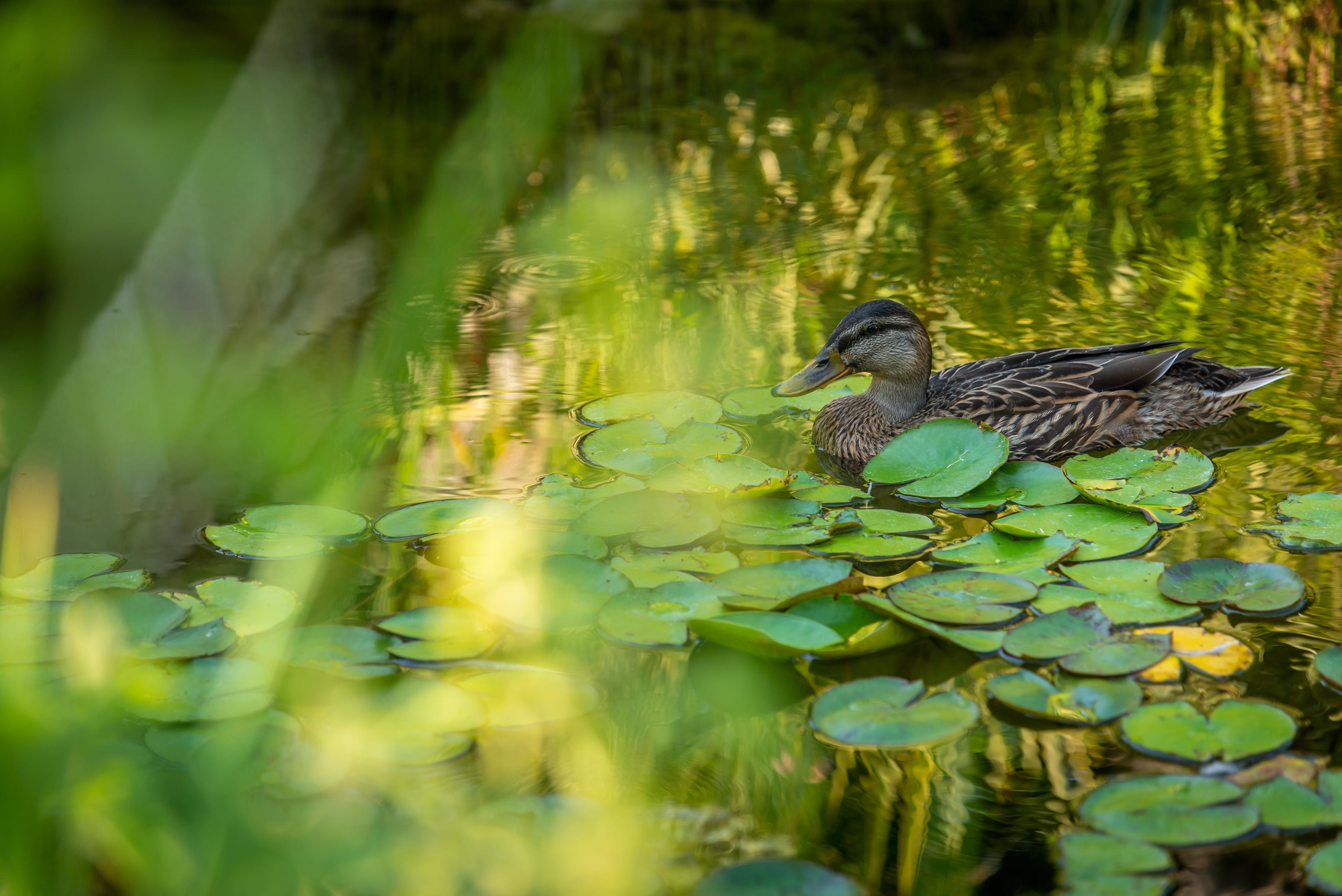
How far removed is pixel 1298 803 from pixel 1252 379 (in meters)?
2.36

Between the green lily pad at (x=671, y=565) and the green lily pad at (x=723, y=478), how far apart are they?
13.7 inches

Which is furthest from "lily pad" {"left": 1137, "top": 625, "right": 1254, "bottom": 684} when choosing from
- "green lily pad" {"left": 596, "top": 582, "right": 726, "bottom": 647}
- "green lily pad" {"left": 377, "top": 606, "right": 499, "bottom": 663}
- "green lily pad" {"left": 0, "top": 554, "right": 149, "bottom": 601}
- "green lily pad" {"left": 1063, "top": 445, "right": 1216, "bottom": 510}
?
"green lily pad" {"left": 0, "top": 554, "right": 149, "bottom": 601}

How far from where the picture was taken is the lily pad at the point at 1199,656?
9.17 feet

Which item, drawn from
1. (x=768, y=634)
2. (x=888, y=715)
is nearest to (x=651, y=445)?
(x=768, y=634)

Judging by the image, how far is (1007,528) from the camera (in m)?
3.44

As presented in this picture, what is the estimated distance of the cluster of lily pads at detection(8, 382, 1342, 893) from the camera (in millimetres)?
2506

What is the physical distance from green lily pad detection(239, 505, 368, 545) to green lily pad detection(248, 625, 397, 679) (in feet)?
1.69

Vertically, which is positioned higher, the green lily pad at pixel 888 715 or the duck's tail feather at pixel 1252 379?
the duck's tail feather at pixel 1252 379

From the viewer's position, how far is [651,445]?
417 centimetres

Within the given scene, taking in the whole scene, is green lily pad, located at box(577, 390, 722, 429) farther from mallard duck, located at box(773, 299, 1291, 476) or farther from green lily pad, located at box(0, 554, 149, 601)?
green lily pad, located at box(0, 554, 149, 601)

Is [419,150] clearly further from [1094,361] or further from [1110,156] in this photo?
[1094,361]

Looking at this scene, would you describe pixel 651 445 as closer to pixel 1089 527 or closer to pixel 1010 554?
pixel 1010 554

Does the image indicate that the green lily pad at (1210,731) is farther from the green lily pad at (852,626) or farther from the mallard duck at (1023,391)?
the mallard duck at (1023,391)

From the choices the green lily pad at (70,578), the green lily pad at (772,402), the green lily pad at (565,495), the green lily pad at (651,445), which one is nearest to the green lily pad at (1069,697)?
the green lily pad at (565,495)
